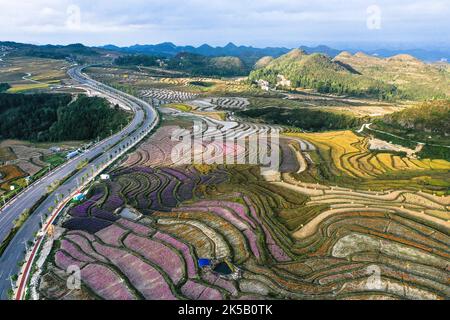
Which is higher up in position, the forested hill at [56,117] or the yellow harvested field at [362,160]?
the forested hill at [56,117]

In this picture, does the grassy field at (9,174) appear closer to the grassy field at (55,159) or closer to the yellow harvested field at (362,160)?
the grassy field at (55,159)

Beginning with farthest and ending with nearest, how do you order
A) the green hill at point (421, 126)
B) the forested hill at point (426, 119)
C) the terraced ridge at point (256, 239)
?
the forested hill at point (426, 119)
the green hill at point (421, 126)
the terraced ridge at point (256, 239)

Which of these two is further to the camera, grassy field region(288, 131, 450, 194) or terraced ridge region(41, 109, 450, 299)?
grassy field region(288, 131, 450, 194)

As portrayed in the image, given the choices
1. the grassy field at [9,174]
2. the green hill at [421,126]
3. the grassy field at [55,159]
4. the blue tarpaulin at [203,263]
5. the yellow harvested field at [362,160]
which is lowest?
the blue tarpaulin at [203,263]

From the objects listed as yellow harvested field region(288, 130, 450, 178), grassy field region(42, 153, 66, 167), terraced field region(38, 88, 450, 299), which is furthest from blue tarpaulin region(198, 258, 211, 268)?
grassy field region(42, 153, 66, 167)

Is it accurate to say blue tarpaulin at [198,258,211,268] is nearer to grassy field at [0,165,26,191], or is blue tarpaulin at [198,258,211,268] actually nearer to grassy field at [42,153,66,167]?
grassy field at [0,165,26,191]

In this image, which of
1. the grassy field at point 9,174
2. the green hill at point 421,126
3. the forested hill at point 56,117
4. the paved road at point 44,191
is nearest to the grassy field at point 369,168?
the green hill at point 421,126
